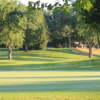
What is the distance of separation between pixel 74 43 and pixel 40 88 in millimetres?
81228

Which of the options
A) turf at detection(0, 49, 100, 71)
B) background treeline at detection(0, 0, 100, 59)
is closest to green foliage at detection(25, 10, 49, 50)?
background treeline at detection(0, 0, 100, 59)

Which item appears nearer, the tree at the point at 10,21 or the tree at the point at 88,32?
the tree at the point at 88,32

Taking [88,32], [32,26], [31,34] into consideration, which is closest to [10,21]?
[88,32]

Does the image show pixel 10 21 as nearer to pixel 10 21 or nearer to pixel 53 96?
pixel 10 21

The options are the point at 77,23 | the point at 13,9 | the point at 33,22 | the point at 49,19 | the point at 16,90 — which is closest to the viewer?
the point at 16,90

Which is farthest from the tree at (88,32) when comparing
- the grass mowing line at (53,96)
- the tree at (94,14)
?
the grass mowing line at (53,96)

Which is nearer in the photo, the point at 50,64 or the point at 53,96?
the point at 53,96

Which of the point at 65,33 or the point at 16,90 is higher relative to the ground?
the point at 65,33

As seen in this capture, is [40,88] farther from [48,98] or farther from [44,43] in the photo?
[44,43]

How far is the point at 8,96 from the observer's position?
245 inches

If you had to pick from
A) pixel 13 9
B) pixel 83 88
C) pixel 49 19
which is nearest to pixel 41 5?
pixel 83 88

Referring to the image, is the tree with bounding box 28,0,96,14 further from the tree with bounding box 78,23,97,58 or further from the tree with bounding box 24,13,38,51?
the tree with bounding box 24,13,38,51

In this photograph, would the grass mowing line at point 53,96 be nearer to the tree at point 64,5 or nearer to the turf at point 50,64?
the tree at point 64,5

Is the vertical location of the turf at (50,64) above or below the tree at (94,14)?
below
